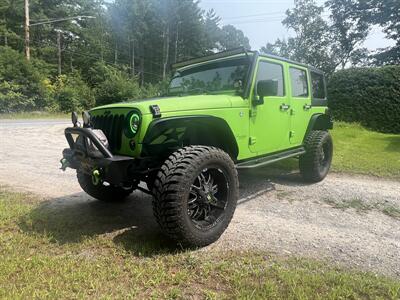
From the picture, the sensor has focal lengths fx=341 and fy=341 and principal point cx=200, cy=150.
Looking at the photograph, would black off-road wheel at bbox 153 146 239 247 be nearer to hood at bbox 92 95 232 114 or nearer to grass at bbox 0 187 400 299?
grass at bbox 0 187 400 299

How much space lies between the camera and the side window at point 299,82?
5456 millimetres

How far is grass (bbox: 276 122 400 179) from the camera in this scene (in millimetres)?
6816

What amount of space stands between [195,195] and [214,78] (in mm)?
1903

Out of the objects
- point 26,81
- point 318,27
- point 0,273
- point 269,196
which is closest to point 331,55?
point 318,27

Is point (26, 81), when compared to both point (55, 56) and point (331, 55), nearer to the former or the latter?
point (55, 56)

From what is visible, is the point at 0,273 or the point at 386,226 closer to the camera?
the point at 0,273

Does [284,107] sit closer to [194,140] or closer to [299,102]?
[299,102]

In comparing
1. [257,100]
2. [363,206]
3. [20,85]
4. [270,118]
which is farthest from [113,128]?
[20,85]

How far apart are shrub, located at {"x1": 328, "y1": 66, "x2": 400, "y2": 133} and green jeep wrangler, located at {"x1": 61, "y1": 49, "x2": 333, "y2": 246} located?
10127mm

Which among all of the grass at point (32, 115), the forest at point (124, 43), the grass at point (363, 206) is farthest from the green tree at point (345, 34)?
the grass at point (363, 206)

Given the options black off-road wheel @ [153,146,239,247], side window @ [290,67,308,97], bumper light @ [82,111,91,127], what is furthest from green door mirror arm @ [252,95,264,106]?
bumper light @ [82,111,91,127]

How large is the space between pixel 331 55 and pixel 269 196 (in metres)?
32.9

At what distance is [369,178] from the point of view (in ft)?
21.1

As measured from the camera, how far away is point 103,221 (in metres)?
4.11
